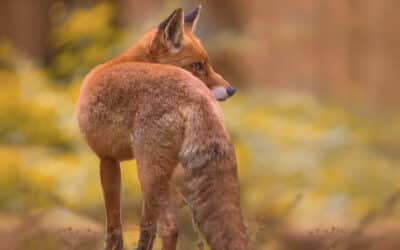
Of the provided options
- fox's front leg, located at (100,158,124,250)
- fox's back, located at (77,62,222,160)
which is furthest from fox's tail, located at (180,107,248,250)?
fox's front leg, located at (100,158,124,250)

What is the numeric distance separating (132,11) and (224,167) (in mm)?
16529

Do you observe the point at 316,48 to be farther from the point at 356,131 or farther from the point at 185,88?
the point at 185,88

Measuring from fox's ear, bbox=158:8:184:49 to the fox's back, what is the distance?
45 centimetres

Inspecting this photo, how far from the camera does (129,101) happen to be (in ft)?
16.8

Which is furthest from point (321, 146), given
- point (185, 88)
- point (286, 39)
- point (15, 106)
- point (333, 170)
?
point (185, 88)

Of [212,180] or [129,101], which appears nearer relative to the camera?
[212,180]

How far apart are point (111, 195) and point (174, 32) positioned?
104cm

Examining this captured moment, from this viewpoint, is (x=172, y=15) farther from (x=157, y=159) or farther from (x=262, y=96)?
(x=262, y=96)

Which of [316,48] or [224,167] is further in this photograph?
[316,48]

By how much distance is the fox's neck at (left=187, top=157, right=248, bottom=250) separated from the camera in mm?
4590

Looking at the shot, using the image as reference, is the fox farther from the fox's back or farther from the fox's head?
the fox's head

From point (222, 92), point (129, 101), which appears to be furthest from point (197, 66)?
point (129, 101)

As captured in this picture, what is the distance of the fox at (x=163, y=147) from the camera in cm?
470

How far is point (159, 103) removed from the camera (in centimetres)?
503
